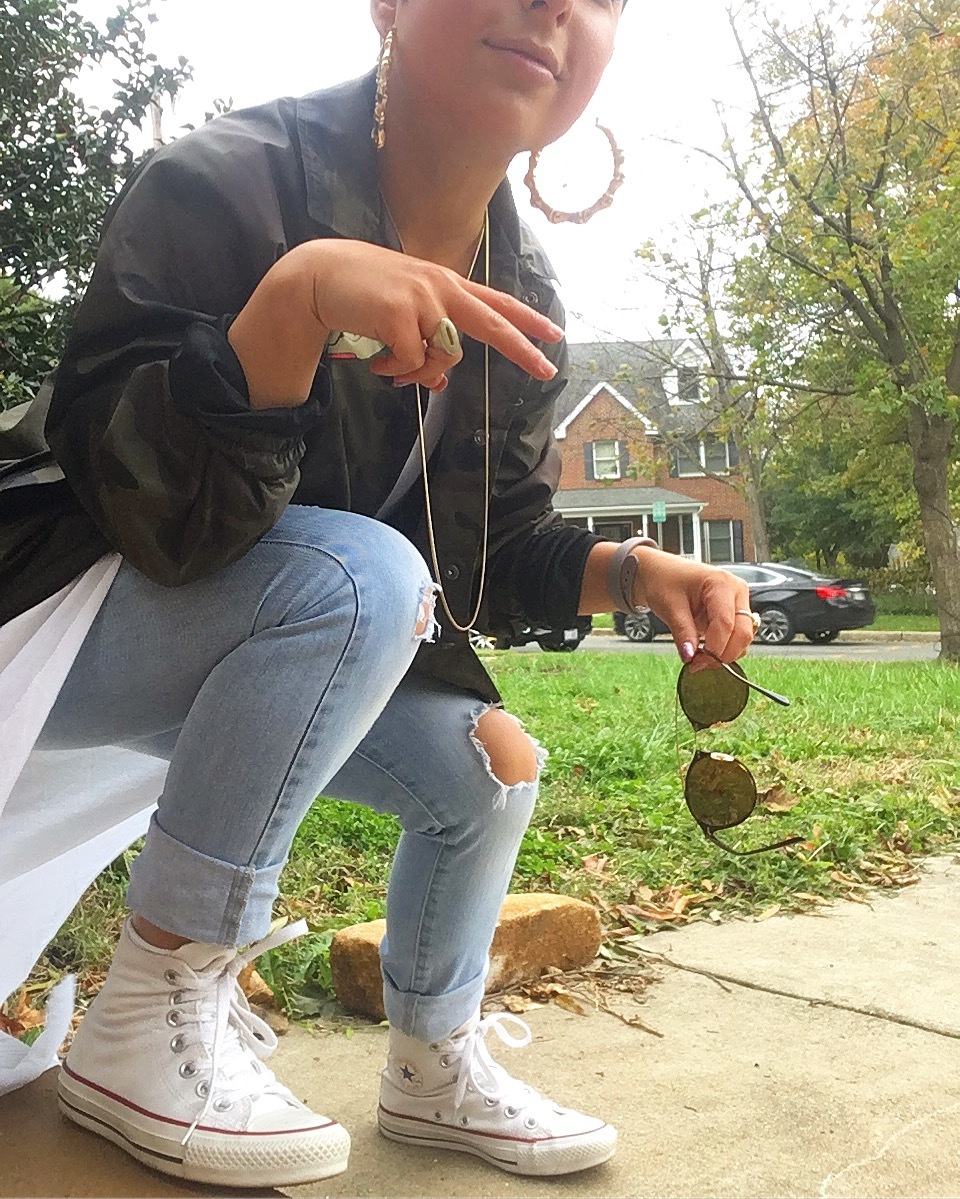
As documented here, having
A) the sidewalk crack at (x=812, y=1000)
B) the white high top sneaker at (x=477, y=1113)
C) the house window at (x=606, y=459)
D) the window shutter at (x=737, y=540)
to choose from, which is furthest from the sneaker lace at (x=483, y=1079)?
the window shutter at (x=737, y=540)

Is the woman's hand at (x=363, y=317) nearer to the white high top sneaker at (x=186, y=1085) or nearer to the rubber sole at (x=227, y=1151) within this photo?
the white high top sneaker at (x=186, y=1085)

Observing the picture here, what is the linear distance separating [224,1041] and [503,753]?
0.47m

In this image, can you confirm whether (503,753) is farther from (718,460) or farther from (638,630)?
(718,460)

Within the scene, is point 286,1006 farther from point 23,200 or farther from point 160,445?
point 23,200

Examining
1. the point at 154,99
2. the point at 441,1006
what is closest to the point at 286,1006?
the point at 441,1006

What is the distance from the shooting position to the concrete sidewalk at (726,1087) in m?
1.31

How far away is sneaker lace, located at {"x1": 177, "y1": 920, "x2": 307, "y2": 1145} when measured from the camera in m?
1.18

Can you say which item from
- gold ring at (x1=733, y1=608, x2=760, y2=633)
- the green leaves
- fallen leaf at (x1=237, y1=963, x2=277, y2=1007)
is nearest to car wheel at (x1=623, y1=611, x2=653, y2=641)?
the green leaves

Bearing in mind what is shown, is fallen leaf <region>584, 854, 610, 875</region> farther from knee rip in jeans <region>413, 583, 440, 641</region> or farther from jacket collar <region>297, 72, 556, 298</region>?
jacket collar <region>297, 72, 556, 298</region>

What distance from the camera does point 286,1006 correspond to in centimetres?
197

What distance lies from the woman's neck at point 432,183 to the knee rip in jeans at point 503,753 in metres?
0.61

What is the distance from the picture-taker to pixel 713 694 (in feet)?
4.98

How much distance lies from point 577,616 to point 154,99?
6.50 ft

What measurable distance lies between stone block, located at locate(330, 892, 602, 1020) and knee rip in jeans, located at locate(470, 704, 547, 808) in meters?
0.59
